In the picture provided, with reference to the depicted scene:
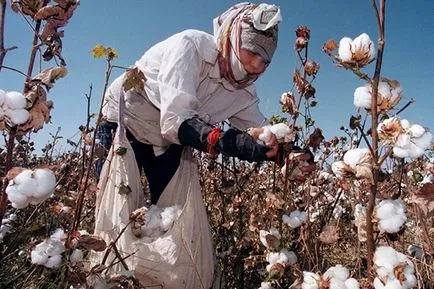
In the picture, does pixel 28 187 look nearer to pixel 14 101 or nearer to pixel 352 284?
pixel 14 101

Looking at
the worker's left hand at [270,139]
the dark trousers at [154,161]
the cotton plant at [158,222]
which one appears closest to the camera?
the worker's left hand at [270,139]

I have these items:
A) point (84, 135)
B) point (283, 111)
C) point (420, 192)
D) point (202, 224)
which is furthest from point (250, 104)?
point (420, 192)

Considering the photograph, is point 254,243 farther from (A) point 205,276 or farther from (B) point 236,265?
(A) point 205,276

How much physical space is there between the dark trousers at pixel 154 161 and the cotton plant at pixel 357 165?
4.32 ft

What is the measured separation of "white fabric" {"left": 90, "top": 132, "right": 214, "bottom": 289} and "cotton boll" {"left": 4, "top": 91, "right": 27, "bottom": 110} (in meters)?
0.89

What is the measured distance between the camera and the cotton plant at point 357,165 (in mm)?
995

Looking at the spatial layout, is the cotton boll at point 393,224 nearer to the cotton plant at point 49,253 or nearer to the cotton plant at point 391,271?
the cotton plant at point 391,271

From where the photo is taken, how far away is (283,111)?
2.00 metres

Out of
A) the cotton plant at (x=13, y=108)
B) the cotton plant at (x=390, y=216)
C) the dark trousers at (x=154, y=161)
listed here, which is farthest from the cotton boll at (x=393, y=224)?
the dark trousers at (x=154, y=161)

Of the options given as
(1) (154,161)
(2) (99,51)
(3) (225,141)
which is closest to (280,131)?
(3) (225,141)

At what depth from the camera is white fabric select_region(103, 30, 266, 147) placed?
1.94 m

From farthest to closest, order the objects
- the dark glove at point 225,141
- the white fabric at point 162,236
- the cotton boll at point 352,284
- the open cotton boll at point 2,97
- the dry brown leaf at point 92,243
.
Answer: the white fabric at point 162,236 → the dark glove at point 225,141 → the dry brown leaf at point 92,243 → the cotton boll at point 352,284 → the open cotton boll at point 2,97

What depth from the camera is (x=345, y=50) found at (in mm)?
1030

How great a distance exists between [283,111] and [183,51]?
0.56m
